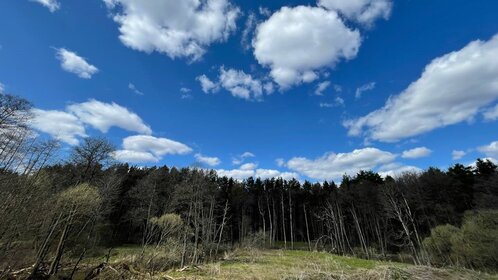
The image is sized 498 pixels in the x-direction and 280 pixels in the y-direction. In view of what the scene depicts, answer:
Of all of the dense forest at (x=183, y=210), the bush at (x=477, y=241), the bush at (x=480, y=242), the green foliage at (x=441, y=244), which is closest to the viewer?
the dense forest at (x=183, y=210)

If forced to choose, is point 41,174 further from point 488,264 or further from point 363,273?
point 488,264

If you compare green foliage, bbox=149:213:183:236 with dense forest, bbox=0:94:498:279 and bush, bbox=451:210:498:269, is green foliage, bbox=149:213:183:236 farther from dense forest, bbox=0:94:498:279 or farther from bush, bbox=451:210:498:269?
bush, bbox=451:210:498:269

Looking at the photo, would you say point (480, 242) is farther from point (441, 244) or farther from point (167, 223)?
point (167, 223)

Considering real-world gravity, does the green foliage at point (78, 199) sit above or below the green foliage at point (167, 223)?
above

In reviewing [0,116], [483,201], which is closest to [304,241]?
[483,201]

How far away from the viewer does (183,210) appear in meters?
43.2

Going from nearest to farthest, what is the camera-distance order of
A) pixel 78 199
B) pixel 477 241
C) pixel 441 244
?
pixel 78 199 < pixel 477 241 < pixel 441 244

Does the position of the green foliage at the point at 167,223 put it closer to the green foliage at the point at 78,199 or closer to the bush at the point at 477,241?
the green foliage at the point at 78,199

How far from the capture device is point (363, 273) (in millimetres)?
9172

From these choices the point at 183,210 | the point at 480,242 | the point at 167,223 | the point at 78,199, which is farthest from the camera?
the point at 183,210

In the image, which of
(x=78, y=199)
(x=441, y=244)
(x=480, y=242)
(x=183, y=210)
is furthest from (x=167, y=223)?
(x=441, y=244)

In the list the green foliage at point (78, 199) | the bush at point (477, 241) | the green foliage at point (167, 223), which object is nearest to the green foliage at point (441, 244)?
the bush at point (477, 241)

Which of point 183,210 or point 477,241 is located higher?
point 183,210

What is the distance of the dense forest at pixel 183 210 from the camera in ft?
51.3
